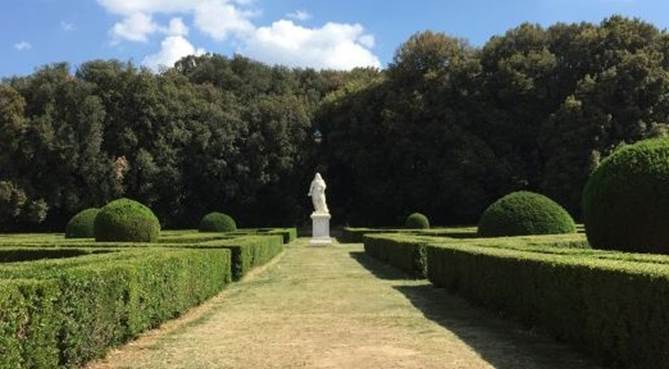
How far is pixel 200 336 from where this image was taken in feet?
31.2

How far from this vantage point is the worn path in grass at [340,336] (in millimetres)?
7789

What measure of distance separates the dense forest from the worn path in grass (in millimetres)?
34911

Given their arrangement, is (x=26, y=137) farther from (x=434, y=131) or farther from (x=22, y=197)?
(x=434, y=131)

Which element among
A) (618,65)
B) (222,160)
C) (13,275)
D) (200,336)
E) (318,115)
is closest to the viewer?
(13,275)

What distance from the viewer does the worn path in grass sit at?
7.79 meters

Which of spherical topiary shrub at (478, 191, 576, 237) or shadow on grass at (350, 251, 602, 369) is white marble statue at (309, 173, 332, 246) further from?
shadow on grass at (350, 251, 602, 369)

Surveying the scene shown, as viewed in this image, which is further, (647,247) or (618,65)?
(618,65)

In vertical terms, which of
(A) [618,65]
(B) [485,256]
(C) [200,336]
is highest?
(A) [618,65]

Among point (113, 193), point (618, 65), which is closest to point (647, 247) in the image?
point (618, 65)

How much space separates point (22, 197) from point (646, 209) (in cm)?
4230

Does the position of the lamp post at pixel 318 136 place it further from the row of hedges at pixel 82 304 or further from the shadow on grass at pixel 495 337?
the row of hedges at pixel 82 304

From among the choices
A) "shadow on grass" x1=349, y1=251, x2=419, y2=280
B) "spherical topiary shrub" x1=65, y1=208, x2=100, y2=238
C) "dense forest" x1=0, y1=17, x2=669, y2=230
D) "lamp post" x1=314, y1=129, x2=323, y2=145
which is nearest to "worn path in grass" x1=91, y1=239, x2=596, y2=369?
"shadow on grass" x1=349, y1=251, x2=419, y2=280

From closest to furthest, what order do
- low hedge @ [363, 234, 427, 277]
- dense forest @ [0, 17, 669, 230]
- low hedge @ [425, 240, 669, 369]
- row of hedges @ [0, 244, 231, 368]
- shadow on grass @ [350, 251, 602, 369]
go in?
row of hedges @ [0, 244, 231, 368], low hedge @ [425, 240, 669, 369], shadow on grass @ [350, 251, 602, 369], low hedge @ [363, 234, 427, 277], dense forest @ [0, 17, 669, 230]

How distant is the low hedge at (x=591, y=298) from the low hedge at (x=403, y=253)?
553 centimetres
